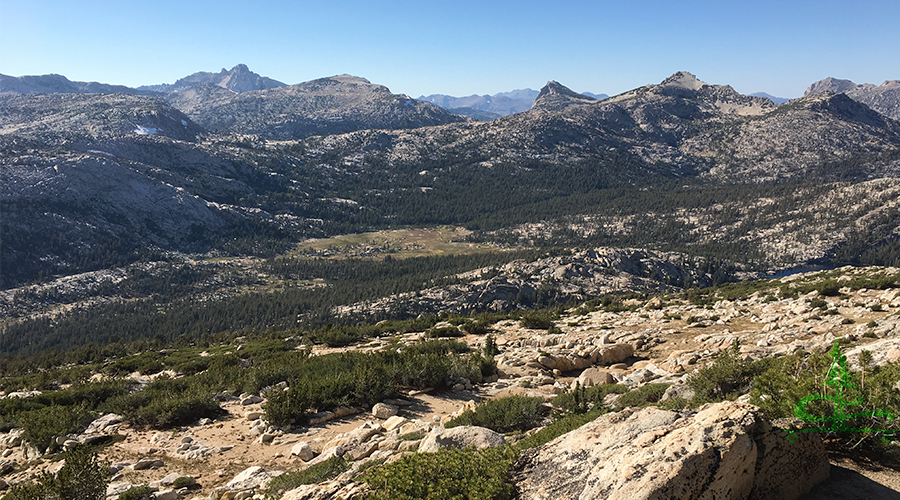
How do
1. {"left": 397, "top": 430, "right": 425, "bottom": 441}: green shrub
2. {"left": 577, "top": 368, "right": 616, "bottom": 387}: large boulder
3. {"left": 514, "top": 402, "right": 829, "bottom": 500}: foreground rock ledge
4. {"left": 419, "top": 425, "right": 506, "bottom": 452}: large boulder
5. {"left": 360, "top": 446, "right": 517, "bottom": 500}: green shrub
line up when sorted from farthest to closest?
{"left": 577, "top": 368, "right": 616, "bottom": 387}: large boulder
{"left": 397, "top": 430, "right": 425, "bottom": 441}: green shrub
{"left": 419, "top": 425, "right": 506, "bottom": 452}: large boulder
{"left": 360, "top": 446, "right": 517, "bottom": 500}: green shrub
{"left": 514, "top": 402, "right": 829, "bottom": 500}: foreground rock ledge

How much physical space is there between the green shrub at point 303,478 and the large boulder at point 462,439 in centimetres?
213

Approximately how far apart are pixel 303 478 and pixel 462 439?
3.91 metres

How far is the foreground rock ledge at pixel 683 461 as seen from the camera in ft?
20.4

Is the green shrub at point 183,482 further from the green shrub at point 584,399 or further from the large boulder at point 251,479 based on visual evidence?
the green shrub at point 584,399

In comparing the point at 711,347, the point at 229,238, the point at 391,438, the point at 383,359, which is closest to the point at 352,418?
the point at 391,438

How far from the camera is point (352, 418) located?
1759cm

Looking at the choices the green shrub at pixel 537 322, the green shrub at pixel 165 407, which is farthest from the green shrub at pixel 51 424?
the green shrub at pixel 537 322

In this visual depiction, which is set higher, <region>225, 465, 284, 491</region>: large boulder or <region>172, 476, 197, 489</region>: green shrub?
<region>225, 465, 284, 491</region>: large boulder

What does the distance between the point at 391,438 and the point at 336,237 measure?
18448 centimetres

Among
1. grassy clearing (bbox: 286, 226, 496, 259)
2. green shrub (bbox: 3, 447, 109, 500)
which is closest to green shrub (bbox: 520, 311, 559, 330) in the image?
green shrub (bbox: 3, 447, 109, 500)

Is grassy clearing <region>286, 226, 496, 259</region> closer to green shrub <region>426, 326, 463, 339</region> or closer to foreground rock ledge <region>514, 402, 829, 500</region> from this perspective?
green shrub <region>426, 326, 463, 339</region>

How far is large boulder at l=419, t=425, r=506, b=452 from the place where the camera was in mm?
10641

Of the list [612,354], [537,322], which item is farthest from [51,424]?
[537,322]

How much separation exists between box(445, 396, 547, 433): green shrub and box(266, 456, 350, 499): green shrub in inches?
170
